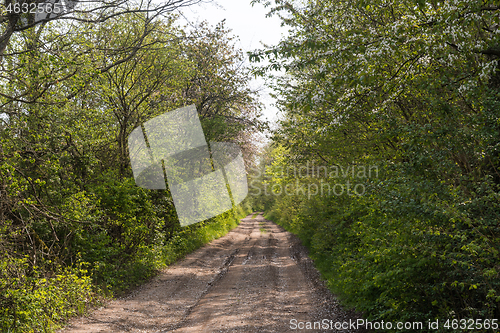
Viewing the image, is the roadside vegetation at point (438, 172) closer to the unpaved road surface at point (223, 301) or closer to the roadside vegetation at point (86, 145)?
the unpaved road surface at point (223, 301)

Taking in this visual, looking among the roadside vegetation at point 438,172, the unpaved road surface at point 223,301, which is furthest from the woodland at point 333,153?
the unpaved road surface at point 223,301

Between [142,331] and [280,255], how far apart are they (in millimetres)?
10528

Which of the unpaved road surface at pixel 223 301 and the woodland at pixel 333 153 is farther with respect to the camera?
the unpaved road surface at pixel 223 301

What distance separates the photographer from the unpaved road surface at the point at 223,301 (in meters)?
7.01

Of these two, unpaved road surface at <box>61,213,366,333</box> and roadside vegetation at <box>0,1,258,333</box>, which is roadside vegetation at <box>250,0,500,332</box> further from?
roadside vegetation at <box>0,1,258,333</box>

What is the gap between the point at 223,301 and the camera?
8.84 metres

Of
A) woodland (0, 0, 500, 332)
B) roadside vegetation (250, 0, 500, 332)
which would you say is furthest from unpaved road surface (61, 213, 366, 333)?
roadside vegetation (250, 0, 500, 332)

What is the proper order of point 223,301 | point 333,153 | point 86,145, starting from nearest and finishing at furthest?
1. point 223,301
2. point 86,145
3. point 333,153

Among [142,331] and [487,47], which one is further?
[142,331]

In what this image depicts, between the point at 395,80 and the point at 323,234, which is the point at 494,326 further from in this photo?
the point at 323,234

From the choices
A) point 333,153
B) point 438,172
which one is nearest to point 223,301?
point 333,153

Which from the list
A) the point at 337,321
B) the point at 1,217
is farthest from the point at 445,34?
the point at 1,217

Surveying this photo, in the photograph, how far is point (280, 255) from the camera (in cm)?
1669

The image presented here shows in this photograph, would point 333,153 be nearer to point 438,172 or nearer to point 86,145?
point 438,172
